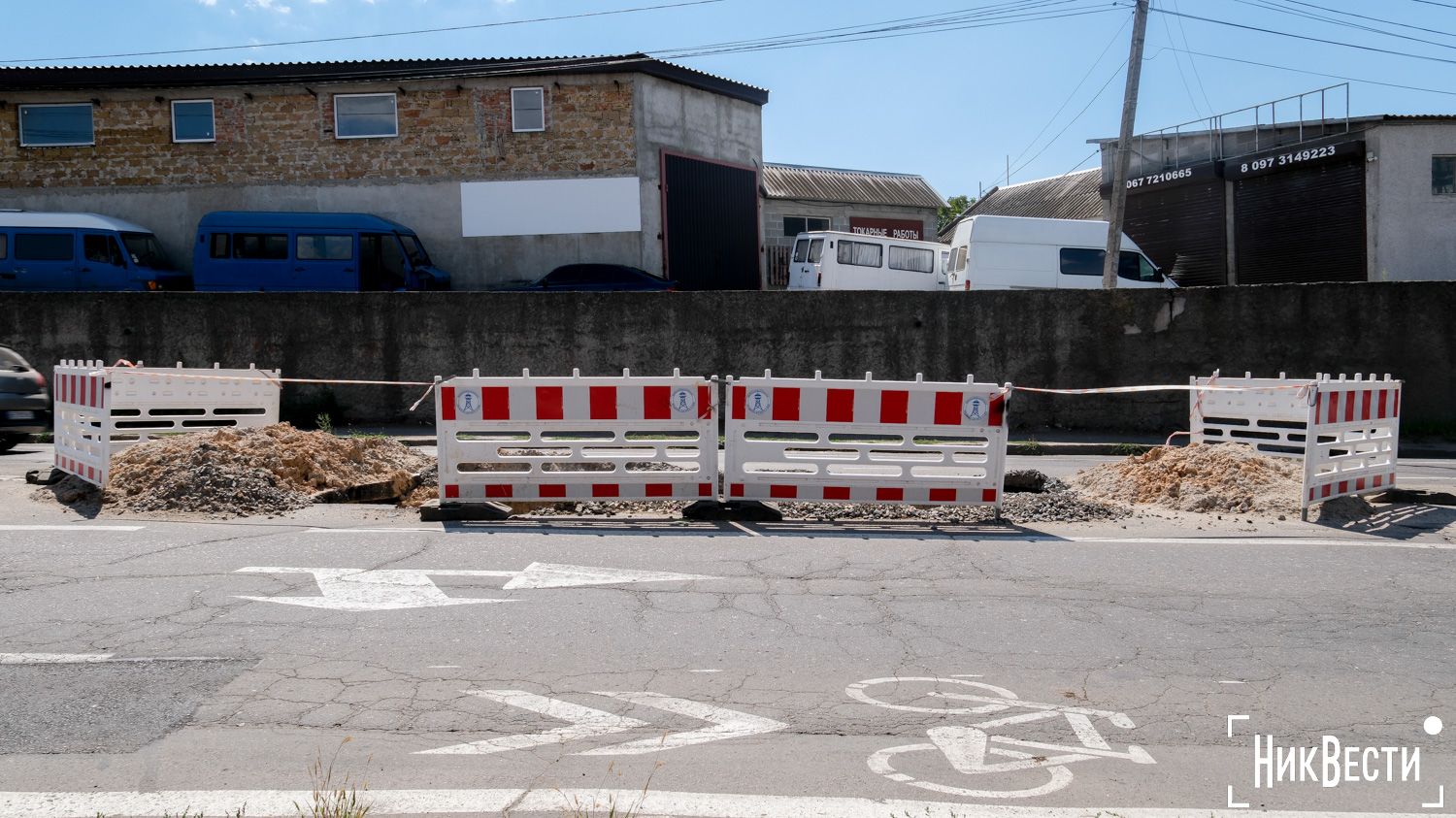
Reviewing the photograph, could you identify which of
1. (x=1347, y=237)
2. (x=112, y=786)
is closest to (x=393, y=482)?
(x=112, y=786)

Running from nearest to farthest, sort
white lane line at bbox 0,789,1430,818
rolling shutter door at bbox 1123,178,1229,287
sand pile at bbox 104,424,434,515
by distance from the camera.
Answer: white lane line at bbox 0,789,1430,818 → sand pile at bbox 104,424,434,515 → rolling shutter door at bbox 1123,178,1229,287

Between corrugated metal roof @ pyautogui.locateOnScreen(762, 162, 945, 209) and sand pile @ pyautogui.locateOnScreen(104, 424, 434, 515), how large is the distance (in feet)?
104

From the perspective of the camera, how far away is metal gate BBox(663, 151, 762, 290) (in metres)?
28.0

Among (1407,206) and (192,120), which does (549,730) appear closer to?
(192,120)

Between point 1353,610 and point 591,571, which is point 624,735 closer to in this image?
point 591,571

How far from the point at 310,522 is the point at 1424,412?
1716 centimetres

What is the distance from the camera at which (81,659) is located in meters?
5.18

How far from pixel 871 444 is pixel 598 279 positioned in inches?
661

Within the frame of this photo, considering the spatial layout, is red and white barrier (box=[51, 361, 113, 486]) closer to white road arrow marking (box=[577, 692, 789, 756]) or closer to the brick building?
white road arrow marking (box=[577, 692, 789, 756])

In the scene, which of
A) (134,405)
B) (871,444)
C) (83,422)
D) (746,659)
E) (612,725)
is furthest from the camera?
(134,405)

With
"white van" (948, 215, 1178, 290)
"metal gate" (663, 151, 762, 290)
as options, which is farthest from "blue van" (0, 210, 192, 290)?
"white van" (948, 215, 1178, 290)

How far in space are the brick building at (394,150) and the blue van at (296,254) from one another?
2482mm

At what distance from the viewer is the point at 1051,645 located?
561 centimetres

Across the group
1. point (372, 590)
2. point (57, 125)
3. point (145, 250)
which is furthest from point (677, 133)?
point (372, 590)
